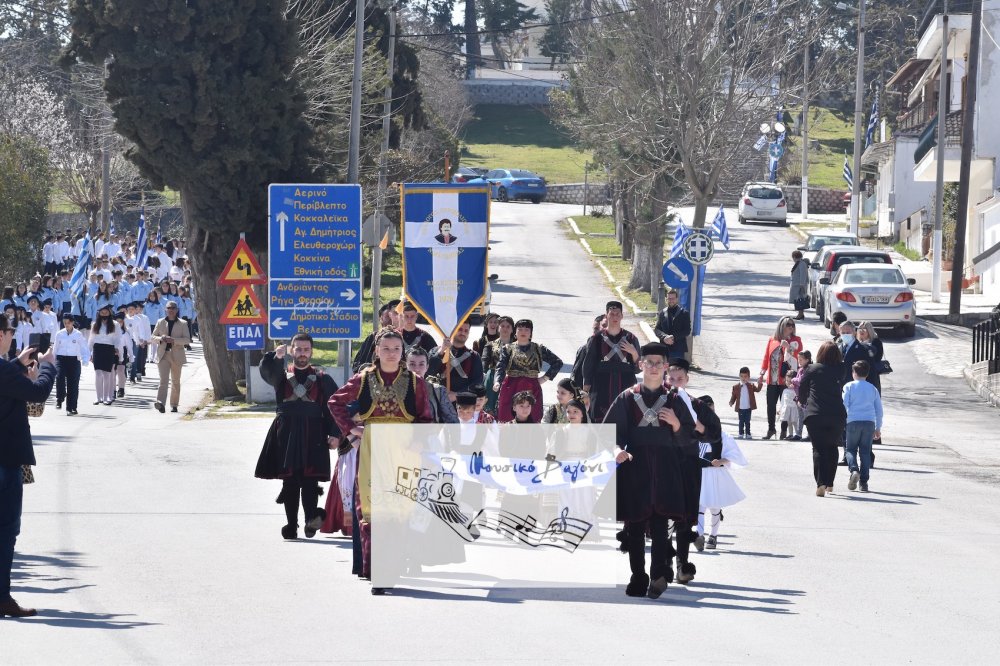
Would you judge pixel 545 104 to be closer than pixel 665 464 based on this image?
No

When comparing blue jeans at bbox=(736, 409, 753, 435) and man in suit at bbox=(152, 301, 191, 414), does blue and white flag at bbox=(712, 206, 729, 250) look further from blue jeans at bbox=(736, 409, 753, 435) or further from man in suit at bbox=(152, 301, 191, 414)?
man in suit at bbox=(152, 301, 191, 414)

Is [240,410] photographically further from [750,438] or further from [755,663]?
[755,663]

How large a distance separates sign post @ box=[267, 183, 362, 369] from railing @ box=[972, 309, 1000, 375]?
38.7 ft

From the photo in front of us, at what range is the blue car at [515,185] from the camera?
71250mm

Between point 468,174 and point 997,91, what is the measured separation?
92.5 feet

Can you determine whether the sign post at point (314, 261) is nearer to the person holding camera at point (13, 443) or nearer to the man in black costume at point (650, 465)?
the man in black costume at point (650, 465)

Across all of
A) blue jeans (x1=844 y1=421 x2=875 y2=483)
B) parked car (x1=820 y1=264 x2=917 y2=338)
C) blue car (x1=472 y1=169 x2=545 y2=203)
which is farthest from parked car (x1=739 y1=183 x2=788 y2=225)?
blue jeans (x1=844 y1=421 x2=875 y2=483)

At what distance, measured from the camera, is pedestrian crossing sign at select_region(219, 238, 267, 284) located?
69.2 ft

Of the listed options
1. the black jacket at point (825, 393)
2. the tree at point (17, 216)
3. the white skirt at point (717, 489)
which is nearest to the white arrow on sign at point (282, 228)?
the black jacket at point (825, 393)

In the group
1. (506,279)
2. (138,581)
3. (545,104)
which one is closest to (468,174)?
(506,279)

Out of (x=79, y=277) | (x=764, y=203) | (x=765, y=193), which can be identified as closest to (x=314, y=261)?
(x=79, y=277)

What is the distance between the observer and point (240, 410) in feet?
76.8

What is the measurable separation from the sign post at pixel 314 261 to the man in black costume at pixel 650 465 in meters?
10.0

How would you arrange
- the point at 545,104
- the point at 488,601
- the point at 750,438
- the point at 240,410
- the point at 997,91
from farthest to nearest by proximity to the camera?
the point at 545,104 → the point at 997,91 → the point at 240,410 → the point at 750,438 → the point at 488,601
